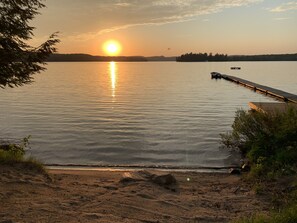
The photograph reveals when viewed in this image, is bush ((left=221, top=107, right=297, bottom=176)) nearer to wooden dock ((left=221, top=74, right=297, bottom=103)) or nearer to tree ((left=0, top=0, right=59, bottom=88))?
tree ((left=0, top=0, right=59, bottom=88))

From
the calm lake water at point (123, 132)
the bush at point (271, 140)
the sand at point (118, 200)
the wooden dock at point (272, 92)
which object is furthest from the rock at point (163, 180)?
the wooden dock at point (272, 92)

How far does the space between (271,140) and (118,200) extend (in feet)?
20.3

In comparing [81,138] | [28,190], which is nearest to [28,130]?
[81,138]

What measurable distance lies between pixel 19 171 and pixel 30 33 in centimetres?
483

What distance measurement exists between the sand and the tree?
3.17 metres

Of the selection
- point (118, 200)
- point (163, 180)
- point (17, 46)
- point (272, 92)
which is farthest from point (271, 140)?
point (272, 92)

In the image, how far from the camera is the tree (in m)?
10.8

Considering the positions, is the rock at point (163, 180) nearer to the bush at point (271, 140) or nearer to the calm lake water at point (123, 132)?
the bush at point (271, 140)

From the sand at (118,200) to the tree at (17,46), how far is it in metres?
3.17

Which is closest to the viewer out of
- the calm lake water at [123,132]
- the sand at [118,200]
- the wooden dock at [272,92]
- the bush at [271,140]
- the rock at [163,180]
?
the sand at [118,200]

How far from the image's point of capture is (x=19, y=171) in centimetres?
921

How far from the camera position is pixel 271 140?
1166 cm

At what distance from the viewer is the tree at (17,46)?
425 inches

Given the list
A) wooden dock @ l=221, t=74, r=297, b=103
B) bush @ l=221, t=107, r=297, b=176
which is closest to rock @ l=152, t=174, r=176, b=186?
bush @ l=221, t=107, r=297, b=176
